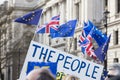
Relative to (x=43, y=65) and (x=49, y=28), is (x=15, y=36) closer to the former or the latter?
(x=49, y=28)

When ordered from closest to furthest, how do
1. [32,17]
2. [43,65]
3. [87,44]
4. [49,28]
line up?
[43,65], [32,17], [87,44], [49,28]

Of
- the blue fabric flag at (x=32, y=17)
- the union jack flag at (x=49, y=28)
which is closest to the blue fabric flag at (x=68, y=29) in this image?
the union jack flag at (x=49, y=28)

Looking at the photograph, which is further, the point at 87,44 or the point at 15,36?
the point at 15,36

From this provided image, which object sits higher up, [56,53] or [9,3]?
[9,3]

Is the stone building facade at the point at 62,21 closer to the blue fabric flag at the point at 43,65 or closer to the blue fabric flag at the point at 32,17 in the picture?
the blue fabric flag at the point at 32,17

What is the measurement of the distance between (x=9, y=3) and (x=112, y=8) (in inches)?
1620

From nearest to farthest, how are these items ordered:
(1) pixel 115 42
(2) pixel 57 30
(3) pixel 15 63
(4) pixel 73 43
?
(2) pixel 57 30
(1) pixel 115 42
(4) pixel 73 43
(3) pixel 15 63

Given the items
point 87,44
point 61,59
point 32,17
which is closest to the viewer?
point 61,59

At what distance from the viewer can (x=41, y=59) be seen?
8.38 metres

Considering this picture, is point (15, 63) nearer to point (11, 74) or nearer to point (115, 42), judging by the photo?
point (11, 74)

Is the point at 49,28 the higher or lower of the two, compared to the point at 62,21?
lower

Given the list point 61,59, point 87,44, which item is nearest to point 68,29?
point 87,44

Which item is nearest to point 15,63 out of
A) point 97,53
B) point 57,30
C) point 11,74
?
point 11,74

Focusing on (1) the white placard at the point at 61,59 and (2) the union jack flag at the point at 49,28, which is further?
(2) the union jack flag at the point at 49,28
